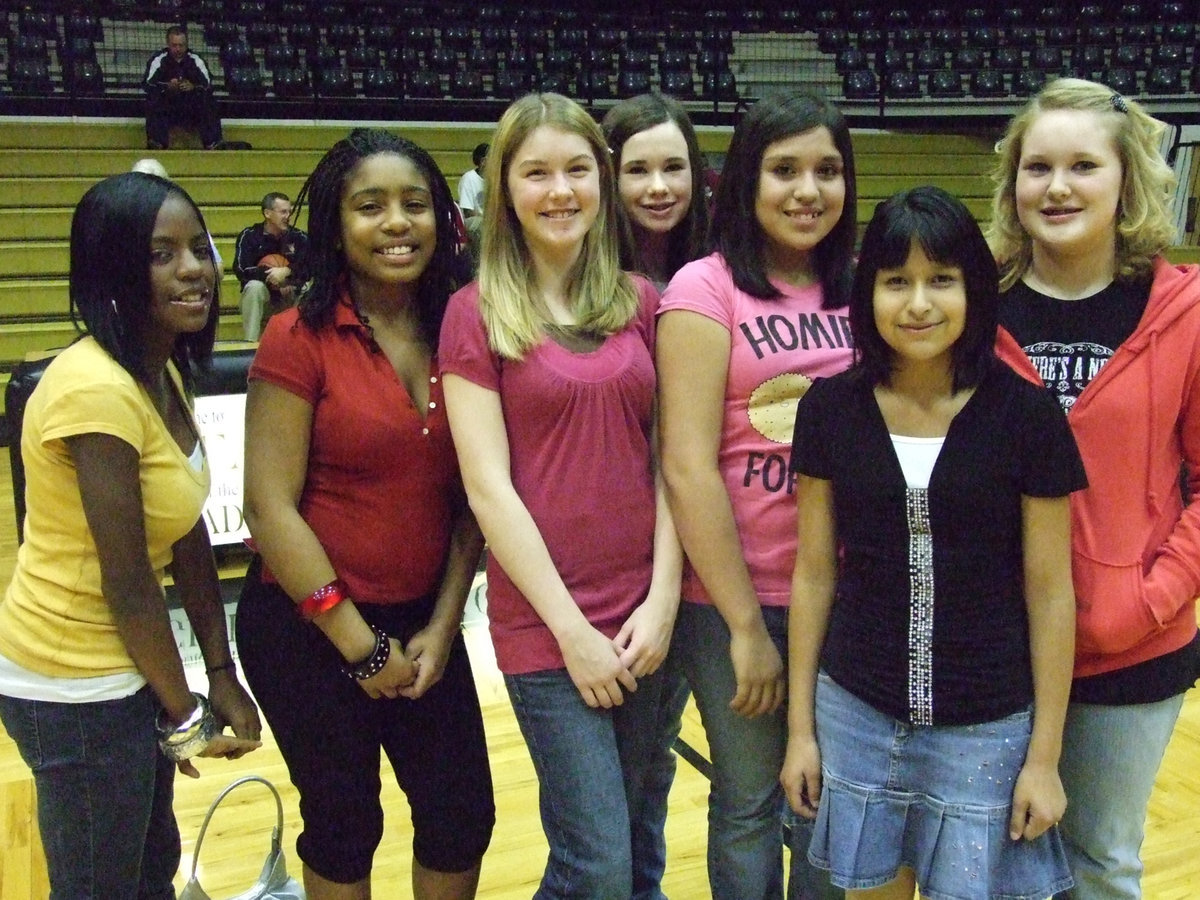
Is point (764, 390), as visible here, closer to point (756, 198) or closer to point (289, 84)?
point (756, 198)

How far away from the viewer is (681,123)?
1.75 m

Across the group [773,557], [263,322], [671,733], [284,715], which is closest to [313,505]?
[284,715]

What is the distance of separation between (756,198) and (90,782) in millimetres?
1154

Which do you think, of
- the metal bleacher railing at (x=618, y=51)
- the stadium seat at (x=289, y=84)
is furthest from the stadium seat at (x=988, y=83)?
the stadium seat at (x=289, y=84)

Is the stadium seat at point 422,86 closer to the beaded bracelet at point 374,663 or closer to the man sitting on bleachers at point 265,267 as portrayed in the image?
the man sitting on bleachers at point 265,267

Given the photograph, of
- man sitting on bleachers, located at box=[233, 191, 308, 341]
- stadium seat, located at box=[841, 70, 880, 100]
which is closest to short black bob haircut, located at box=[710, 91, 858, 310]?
man sitting on bleachers, located at box=[233, 191, 308, 341]

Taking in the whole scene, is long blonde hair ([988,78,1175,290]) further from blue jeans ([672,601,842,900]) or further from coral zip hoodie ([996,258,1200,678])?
blue jeans ([672,601,842,900])

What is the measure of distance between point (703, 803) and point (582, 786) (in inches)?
45.1

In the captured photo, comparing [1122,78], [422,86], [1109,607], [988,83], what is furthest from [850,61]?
[1109,607]

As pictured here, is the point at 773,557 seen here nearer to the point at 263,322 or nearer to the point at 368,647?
the point at 368,647

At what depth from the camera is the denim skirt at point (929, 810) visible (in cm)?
126

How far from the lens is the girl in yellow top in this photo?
49.3 inches

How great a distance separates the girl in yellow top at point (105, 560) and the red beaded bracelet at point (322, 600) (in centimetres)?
18

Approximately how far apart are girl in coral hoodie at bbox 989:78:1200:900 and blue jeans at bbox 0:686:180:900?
1.21 meters
